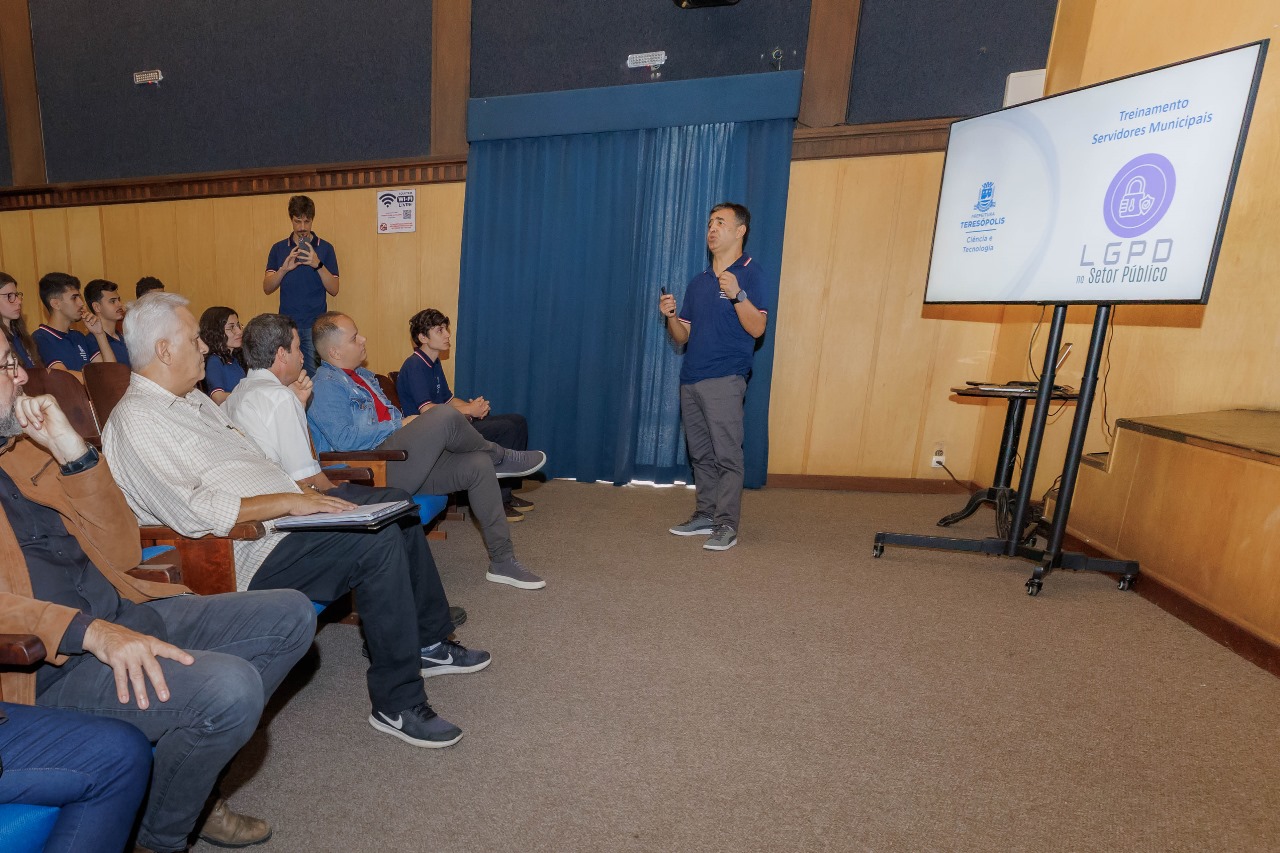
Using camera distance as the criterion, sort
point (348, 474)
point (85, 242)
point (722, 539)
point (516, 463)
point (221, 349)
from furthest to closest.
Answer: point (85, 242) < point (516, 463) < point (722, 539) < point (221, 349) < point (348, 474)

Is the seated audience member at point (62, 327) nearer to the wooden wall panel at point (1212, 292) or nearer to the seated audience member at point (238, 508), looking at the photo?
the seated audience member at point (238, 508)

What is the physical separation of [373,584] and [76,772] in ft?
2.18

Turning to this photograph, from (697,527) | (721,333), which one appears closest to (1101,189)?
(721,333)

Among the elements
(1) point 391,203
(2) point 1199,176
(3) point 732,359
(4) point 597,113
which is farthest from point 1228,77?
(1) point 391,203

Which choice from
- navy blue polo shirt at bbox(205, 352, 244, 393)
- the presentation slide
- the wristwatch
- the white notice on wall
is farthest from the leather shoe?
the white notice on wall

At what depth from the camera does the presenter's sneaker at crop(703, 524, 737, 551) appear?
2.93 meters

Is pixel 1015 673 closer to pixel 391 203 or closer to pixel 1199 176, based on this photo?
pixel 1199 176

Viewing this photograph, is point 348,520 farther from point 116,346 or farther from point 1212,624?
point 116,346

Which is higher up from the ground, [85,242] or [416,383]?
[85,242]

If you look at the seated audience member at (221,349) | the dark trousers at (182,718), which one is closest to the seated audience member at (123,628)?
the dark trousers at (182,718)

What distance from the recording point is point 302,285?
4.20 m

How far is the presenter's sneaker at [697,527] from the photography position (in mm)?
3144

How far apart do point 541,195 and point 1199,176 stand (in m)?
3.26

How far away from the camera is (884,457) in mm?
3900
